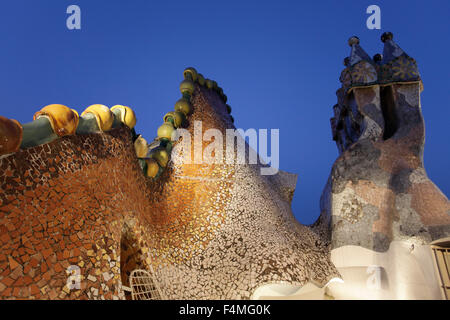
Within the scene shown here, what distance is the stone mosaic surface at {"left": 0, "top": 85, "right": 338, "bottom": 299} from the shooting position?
1764 mm

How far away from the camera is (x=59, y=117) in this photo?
6.65 ft

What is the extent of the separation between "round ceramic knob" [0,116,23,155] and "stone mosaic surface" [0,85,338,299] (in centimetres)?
8

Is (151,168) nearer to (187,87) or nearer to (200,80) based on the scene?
(187,87)

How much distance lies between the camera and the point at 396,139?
5.51m

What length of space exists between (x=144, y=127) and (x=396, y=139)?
100097mm

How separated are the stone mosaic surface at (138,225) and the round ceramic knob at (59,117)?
0.11 metres

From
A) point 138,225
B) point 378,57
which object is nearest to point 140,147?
point 138,225

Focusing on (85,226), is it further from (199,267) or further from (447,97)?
(447,97)

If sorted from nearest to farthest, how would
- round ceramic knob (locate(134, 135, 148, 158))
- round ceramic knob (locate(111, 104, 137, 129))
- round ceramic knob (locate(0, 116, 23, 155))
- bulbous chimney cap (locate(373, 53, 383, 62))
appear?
round ceramic knob (locate(0, 116, 23, 155)) → round ceramic knob (locate(111, 104, 137, 129)) → round ceramic knob (locate(134, 135, 148, 158)) → bulbous chimney cap (locate(373, 53, 383, 62))

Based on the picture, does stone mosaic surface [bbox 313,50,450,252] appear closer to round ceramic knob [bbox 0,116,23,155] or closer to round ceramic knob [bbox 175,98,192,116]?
round ceramic knob [bbox 175,98,192,116]

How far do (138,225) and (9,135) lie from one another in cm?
140

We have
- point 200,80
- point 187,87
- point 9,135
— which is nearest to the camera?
point 9,135

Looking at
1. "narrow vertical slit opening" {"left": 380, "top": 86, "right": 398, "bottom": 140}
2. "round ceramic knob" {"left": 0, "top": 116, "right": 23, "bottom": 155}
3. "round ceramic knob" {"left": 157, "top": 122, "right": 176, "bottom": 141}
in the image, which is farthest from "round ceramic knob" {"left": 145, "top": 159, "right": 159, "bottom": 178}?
"narrow vertical slit opening" {"left": 380, "top": 86, "right": 398, "bottom": 140}

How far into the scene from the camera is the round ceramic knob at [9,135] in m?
1.64
